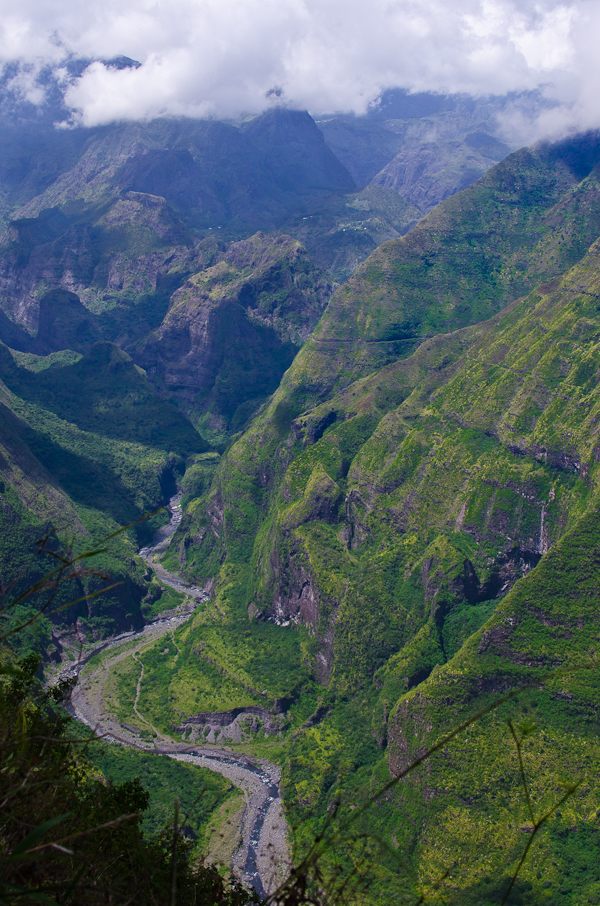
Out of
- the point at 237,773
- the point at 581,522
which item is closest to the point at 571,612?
the point at 581,522

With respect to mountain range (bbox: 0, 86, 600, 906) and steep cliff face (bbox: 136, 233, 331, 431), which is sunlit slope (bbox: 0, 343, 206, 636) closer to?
mountain range (bbox: 0, 86, 600, 906)

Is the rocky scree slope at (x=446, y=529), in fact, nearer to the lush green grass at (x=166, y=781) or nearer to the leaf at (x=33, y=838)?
the lush green grass at (x=166, y=781)

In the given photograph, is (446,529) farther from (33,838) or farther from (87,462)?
(87,462)

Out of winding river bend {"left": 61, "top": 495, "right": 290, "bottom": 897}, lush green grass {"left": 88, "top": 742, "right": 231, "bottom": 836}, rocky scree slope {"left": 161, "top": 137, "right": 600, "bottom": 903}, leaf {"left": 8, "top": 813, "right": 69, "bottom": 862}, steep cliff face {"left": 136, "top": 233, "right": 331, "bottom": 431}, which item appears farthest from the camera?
steep cliff face {"left": 136, "top": 233, "right": 331, "bottom": 431}

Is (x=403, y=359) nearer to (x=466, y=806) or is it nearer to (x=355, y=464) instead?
(x=355, y=464)

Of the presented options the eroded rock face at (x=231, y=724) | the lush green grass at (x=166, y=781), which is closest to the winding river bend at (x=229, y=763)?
the eroded rock face at (x=231, y=724)

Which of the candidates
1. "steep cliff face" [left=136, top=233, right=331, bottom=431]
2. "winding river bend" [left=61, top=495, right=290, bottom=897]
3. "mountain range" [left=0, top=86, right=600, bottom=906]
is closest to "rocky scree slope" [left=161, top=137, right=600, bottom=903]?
"mountain range" [left=0, top=86, right=600, bottom=906]
